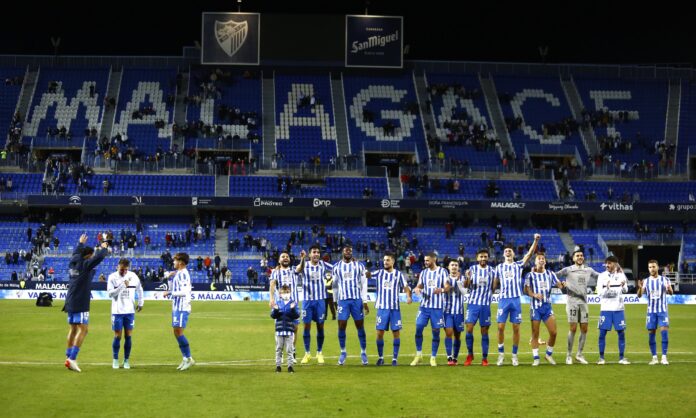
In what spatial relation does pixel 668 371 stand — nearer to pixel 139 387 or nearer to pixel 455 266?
pixel 455 266

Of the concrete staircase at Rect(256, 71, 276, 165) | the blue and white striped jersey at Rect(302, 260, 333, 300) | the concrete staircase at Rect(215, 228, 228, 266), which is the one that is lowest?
the blue and white striped jersey at Rect(302, 260, 333, 300)

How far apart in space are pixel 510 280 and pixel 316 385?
20.5 ft

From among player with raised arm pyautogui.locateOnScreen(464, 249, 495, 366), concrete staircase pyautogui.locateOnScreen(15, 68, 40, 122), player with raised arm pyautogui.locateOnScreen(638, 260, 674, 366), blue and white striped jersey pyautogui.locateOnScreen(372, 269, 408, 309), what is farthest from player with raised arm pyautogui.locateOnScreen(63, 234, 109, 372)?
concrete staircase pyautogui.locateOnScreen(15, 68, 40, 122)

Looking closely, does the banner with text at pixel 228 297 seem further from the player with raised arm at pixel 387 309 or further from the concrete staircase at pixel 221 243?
the player with raised arm at pixel 387 309

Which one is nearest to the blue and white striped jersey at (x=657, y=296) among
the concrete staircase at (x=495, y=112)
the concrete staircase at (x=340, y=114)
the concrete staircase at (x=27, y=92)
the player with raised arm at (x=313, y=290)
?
the player with raised arm at (x=313, y=290)

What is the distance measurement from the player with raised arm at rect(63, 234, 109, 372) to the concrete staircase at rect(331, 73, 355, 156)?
53925 mm

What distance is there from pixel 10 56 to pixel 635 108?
5338 cm

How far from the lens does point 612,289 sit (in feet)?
76.4

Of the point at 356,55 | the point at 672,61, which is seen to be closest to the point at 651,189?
the point at 672,61

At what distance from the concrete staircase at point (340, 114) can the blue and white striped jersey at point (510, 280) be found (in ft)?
171

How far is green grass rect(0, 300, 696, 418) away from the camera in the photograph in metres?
15.7

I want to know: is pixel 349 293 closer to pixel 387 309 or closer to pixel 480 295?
pixel 387 309

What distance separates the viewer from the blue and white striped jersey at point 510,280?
22469 millimetres

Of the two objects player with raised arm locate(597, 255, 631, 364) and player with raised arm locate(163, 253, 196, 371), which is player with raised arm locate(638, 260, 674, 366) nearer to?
player with raised arm locate(597, 255, 631, 364)
